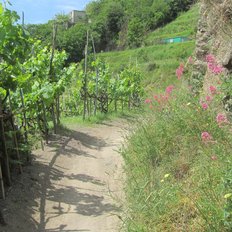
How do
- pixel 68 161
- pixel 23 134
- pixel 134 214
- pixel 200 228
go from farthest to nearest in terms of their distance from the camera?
1. pixel 68 161
2. pixel 23 134
3. pixel 134 214
4. pixel 200 228

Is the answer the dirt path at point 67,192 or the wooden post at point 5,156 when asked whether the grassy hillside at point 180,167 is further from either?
the wooden post at point 5,156

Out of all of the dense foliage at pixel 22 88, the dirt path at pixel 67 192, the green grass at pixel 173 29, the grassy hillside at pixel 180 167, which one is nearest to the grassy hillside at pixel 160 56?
the green grass at pixel 173 29

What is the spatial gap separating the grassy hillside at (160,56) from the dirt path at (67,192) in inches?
701

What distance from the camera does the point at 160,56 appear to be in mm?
42656

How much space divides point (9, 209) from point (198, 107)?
289 cm

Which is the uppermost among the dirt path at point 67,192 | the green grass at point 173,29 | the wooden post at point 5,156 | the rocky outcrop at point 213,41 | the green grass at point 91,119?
the green grass at point 173,29

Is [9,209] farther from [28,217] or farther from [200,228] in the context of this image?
[200,228]

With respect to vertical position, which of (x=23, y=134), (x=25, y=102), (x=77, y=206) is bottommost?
(x=77, y=206)

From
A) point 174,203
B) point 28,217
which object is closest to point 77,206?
point 28,217

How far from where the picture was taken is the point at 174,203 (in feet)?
12.9

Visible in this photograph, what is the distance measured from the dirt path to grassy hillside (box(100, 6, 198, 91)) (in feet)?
58.4

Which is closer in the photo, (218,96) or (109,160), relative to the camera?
(218,96)

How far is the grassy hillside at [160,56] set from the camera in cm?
3412

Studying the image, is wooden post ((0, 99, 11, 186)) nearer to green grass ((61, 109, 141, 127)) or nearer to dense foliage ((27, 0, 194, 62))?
green grass ((61, 109, 141, 127))
